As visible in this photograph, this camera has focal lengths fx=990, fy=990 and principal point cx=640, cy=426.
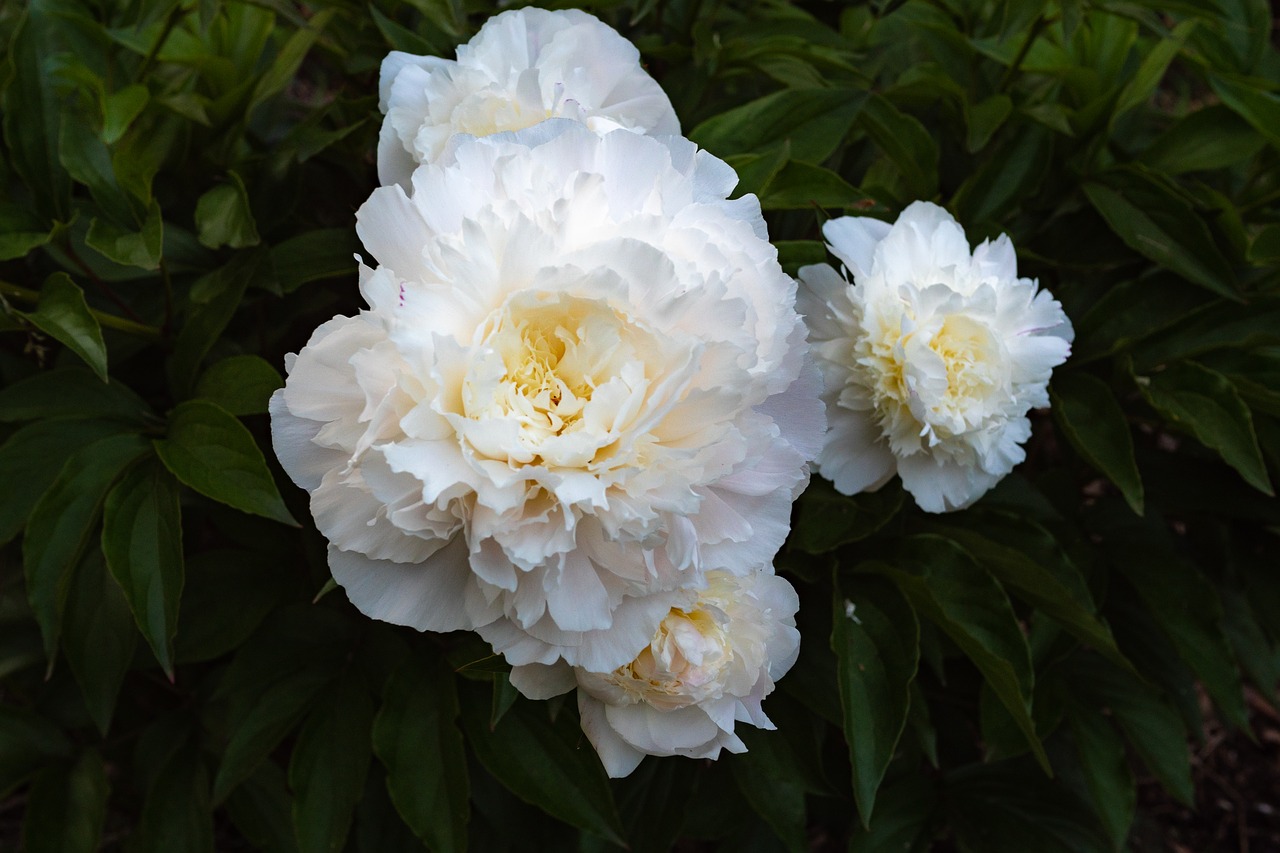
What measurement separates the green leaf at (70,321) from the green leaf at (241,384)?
12 centimetres

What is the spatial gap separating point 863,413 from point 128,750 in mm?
1254

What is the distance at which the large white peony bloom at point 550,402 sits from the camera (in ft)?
1.97

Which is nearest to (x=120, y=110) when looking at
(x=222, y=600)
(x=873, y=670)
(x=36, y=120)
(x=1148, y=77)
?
(x=36, y=120)

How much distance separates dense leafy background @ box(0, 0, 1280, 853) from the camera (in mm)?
1028

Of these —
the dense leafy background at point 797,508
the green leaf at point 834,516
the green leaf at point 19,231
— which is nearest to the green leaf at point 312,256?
the dense leafy background at point 797,508

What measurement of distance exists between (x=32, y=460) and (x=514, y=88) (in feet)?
2.14

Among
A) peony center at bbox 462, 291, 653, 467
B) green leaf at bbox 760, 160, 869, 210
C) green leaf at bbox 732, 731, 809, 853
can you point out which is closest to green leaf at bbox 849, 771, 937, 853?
green leaf at bbox 732, 731, 809, 853

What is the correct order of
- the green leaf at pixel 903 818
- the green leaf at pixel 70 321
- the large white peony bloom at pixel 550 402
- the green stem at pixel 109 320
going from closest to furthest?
the large white peony bloom at pixel 550 402 < the green leaf at pixel 70 321 < the green stem at pixel 109 320 < the green leaf at pixel 903 818

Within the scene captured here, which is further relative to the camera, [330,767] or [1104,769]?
[1104,769]

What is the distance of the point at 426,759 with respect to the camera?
1077 millimetres

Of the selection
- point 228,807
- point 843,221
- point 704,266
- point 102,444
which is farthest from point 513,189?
point 228,807

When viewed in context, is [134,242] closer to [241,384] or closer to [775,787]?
[241,384]

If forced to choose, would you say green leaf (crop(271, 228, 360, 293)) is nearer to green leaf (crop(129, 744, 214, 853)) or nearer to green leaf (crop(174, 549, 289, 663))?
green leaf (crop(174, 549, 289, 663))

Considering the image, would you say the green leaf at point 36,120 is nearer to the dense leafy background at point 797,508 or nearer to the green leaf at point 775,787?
the dense leafy background at point 797,508
